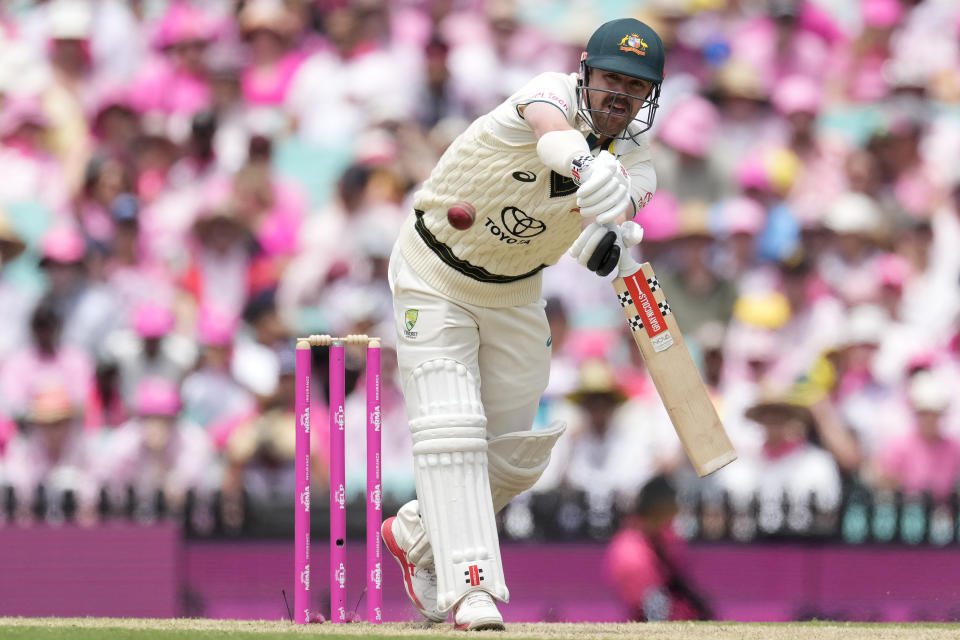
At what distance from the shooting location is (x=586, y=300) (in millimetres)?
8250

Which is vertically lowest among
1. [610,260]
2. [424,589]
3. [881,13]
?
[424,589]

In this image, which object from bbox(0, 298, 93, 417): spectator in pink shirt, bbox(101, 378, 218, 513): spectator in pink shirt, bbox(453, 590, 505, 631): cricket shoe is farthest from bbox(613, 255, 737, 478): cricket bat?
bbox(0, 298, 93, 417): spectator in pink shirt

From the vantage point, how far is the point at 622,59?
460 cm

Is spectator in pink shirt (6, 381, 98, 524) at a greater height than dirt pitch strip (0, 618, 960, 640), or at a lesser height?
greater

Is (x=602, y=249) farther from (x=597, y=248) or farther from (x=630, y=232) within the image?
(x=630, y=232)

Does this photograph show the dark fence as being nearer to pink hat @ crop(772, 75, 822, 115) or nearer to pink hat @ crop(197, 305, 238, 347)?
→ pink hat @ crop(197, 305, 238, 347)

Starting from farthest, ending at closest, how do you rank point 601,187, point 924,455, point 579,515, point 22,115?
point 22,115 → point 924,455 → point 579,515 → point 601,187

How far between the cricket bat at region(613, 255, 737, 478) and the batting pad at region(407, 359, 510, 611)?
0.56 metres

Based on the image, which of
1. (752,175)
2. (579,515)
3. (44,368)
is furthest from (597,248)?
(44,368)

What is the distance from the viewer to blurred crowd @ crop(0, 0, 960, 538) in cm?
741

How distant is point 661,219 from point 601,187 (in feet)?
13.8

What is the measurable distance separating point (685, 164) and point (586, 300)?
3.42 feet

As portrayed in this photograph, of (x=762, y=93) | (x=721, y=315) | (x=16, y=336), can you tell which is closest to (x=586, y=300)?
(x=721, y=315)

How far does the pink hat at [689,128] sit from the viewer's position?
8609 millimetres
